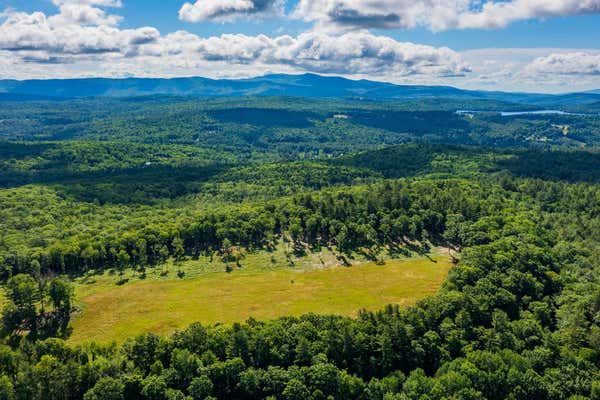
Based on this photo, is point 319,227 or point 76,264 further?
point 319,227

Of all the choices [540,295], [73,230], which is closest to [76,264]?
[73,230]

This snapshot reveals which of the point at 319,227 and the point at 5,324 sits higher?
the point at 319,227

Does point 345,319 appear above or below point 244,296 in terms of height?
above

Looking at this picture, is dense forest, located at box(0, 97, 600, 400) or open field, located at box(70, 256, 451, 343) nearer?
dense forest, located at box(0, 97, 600, 400)

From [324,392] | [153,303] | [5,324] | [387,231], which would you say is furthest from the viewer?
[387,231]

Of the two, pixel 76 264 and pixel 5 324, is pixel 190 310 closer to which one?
pixel 5 324

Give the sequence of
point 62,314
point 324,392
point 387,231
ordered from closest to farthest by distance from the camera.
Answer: point 324,392 → point 62,314 → point 387,231

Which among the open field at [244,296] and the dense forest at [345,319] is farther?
the open field at [244,296]

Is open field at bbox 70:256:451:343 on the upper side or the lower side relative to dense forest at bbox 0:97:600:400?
lower
